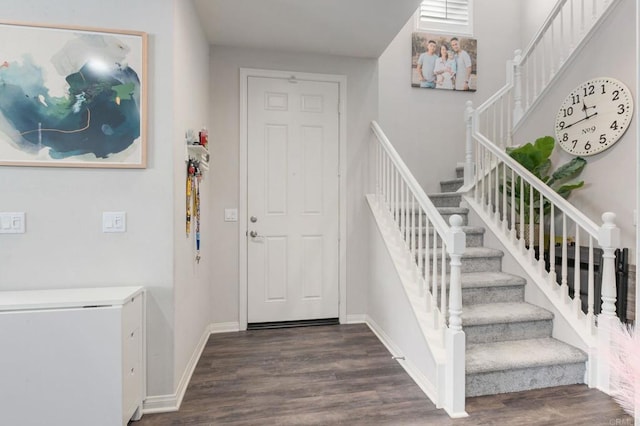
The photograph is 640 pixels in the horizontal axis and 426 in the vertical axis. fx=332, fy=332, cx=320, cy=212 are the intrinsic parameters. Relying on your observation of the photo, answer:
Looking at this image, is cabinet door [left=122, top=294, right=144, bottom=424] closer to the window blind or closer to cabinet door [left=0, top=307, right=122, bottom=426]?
cabinet door [left=0, top=307, right=122, bottom=426]

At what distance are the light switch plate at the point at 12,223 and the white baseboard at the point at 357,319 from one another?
2.70 meters

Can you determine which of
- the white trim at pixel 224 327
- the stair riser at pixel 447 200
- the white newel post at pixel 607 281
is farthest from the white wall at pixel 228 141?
the white newel post at pixel 607 281

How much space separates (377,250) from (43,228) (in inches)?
98.6

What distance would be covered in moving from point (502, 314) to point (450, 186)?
81.2 inches

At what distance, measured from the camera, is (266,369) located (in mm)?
2443

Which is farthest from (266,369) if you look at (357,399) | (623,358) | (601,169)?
(601,169)

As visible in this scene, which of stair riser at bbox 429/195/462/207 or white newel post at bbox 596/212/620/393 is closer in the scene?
white newel post at bbox 596/212/620/393

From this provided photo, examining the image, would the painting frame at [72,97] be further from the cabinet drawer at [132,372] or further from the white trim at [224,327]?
the white trim at [224,327]

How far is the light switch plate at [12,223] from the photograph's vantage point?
6.18ft

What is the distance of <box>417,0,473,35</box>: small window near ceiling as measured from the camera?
445cm

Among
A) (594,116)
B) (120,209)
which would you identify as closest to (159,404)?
(120,209)

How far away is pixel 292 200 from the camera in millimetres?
3326

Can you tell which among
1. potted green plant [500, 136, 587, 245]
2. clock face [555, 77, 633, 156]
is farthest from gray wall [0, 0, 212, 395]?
clock face [555, 77, 633, 156]

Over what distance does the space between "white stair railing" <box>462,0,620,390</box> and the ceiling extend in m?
1.44
